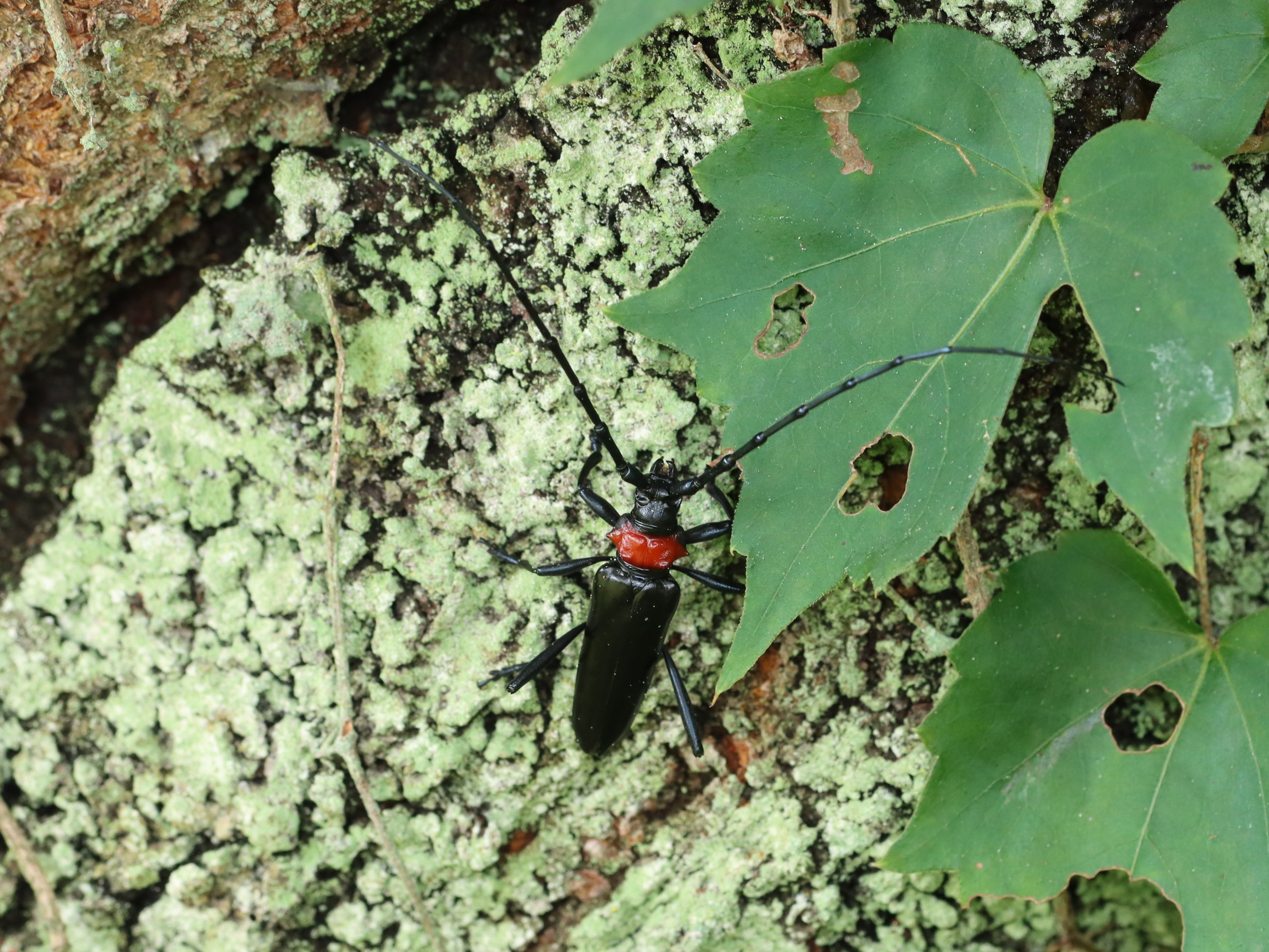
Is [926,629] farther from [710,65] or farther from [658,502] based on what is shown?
[710,65]

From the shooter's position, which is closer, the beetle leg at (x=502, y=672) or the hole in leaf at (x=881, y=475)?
the hole in leaf at (x=881, y=475)

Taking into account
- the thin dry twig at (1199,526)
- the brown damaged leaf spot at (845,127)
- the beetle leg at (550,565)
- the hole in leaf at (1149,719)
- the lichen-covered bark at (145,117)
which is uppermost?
the lichen-covered bark at (145,117)

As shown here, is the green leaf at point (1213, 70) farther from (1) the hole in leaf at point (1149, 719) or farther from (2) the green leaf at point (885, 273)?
(1) the hole in leaf at point (1149, 719)

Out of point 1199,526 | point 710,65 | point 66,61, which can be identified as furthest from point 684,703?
point 66,61

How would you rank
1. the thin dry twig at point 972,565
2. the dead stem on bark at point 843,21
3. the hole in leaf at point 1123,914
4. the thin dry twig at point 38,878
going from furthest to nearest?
the thin dry twig at point 38,878, the hole in leaf at point 1123,914, the thin dry twig at point 972,565, the dead stem on bark at point 843,21

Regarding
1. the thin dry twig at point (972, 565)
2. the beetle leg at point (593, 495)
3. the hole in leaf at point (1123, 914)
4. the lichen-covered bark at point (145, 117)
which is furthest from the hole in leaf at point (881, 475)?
the lichen-covered bark at point (145, 117)

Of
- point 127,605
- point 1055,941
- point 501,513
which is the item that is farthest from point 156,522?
point 1055,941

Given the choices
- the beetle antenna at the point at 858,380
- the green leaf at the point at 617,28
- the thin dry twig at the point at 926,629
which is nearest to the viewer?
the green leaf at the point at 617,28

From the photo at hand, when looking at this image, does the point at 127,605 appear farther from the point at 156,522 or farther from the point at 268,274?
the point at 268,274
